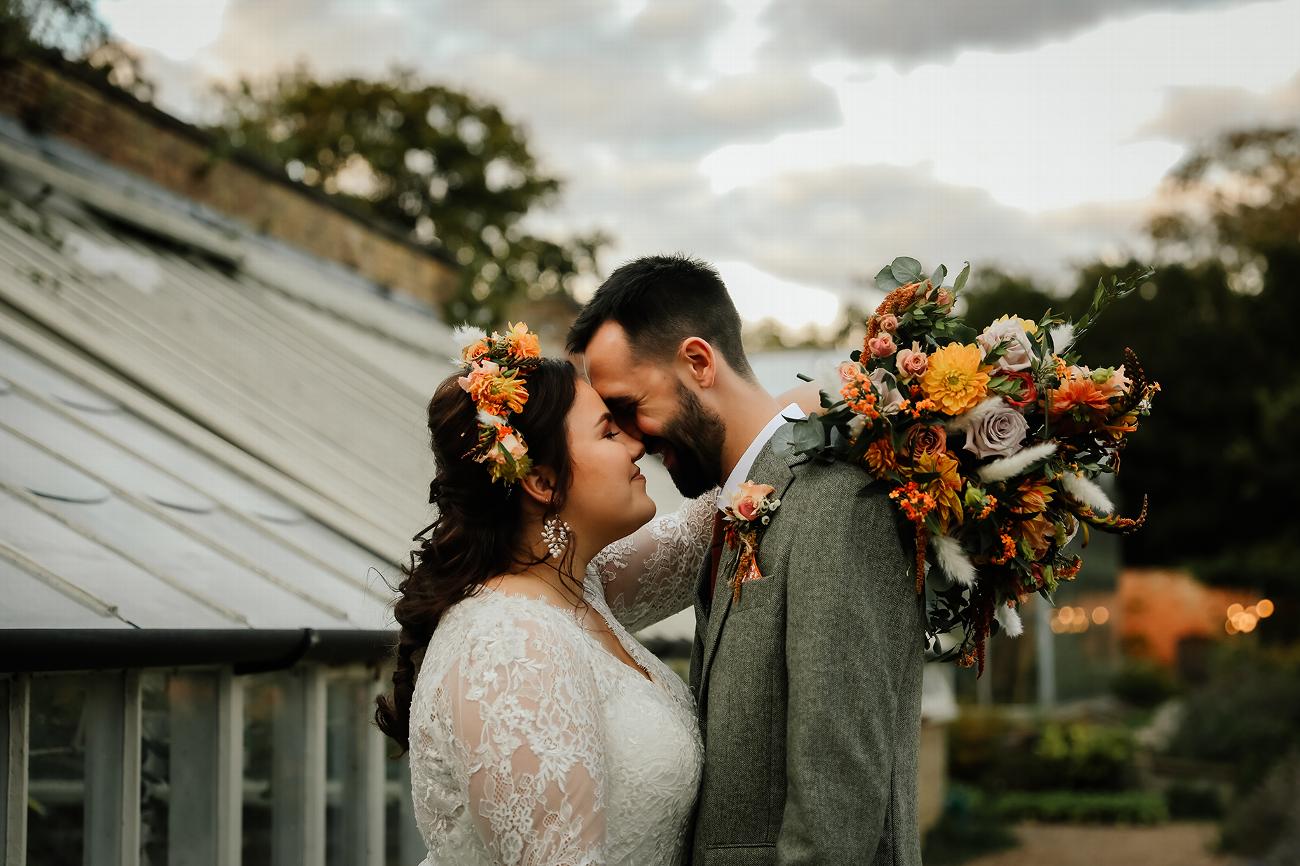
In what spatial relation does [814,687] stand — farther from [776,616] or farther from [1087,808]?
[1087,808]

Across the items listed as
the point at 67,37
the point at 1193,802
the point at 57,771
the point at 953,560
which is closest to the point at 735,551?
the point at 953,560

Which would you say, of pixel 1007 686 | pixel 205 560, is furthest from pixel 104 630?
pixel 1007 686

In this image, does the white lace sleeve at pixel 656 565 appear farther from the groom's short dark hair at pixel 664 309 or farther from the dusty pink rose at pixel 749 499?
the dusty pink rose at pixel 749 499

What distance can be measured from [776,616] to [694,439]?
598mm

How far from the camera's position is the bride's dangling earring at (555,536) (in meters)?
2.90

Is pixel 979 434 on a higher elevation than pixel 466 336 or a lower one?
lower

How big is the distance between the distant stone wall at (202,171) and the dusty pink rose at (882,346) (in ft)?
25.8

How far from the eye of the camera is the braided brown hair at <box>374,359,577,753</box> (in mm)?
2781

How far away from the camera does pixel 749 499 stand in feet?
8.53

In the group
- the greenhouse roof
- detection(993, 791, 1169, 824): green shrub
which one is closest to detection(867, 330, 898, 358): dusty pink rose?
the greenhouse roof

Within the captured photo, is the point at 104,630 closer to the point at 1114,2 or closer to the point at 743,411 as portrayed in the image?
the point at 743,411

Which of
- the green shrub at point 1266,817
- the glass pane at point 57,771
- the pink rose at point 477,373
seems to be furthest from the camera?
the green shrub at point 1266,817

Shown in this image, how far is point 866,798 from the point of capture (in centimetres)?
231

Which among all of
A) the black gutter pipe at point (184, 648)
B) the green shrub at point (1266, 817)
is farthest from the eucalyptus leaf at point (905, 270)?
the green shrub at point (1266, 817)
